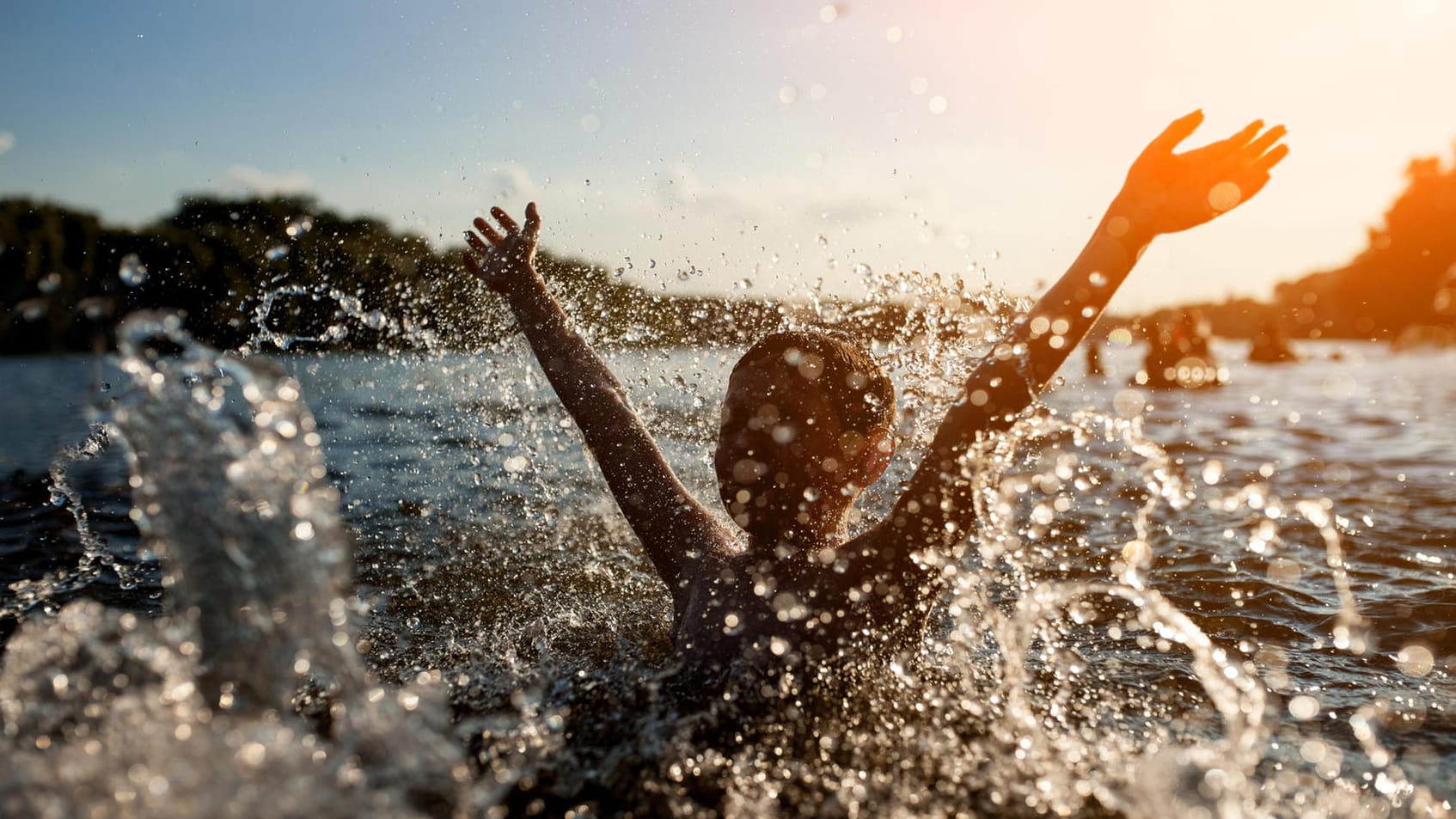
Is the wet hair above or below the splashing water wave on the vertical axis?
above

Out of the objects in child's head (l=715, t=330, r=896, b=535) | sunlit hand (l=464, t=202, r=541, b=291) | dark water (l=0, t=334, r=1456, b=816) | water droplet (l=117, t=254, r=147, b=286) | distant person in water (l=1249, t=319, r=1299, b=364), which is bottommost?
distant person in water (l=1249, t=319, r=1299, b=364)

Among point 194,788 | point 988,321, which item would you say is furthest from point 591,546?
point 194,788

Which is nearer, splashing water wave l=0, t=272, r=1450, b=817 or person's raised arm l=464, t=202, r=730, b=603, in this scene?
splashing water wave l=0, t=272, r=1450, b=817

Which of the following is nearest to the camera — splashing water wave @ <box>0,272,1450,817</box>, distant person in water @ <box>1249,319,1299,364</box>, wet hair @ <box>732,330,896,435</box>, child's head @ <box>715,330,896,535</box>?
splashing water wave @ <box>0,272,1450,817</box>

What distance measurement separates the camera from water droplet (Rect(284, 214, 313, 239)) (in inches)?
128

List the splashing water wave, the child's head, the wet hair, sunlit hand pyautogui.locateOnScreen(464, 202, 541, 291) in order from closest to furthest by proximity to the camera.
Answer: the splashing water wave
the child's head
the wet hair
sunlit hand pyautogui.locateOnScreen(464, 202, 541, 291)

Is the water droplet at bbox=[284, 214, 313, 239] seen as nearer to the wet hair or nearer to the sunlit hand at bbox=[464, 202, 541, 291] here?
the sunlit hand at bbox=[464, 202, 541, 291]

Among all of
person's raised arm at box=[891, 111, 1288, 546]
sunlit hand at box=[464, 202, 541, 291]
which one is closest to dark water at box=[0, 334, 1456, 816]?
person's raised arm at box=[891, 111, 1288, 546]

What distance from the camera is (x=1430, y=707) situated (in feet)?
9.76

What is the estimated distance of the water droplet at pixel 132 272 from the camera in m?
1.84

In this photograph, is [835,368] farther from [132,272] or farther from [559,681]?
[132,272]

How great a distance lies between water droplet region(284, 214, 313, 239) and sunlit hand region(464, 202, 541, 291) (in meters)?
0.60

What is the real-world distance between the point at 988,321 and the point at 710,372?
3424 millimetres

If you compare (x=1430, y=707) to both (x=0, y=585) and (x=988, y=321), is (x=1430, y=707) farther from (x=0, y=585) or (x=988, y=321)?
(x=0, y=585)
